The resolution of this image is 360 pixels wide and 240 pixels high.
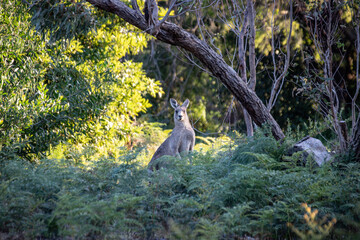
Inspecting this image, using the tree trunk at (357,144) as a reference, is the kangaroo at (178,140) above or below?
below

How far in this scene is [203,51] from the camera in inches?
295

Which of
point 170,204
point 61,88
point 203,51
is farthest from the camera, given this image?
point 61,88

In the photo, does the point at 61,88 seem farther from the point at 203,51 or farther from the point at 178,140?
the point at 203,51

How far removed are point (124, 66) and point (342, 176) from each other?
744 centimetres

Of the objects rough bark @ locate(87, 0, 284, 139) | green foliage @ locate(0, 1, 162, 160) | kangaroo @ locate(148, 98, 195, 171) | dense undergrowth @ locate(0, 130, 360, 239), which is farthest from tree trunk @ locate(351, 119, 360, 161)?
green foliage @ locate(0, 1, 162, 160)

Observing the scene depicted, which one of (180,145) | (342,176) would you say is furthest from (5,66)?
(342,176)

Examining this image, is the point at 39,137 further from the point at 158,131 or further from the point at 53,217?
the point at 158,131

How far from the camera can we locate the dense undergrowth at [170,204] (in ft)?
14.1

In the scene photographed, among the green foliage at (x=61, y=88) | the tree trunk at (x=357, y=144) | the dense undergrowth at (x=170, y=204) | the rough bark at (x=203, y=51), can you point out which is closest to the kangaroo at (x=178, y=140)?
the green foliage at (x=61, y=88)

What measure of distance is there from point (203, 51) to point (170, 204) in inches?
134

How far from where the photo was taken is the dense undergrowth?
14.1 feet

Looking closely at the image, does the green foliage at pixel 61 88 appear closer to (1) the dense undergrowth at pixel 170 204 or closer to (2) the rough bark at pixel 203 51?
(2) the rough bark at pixel 203 51

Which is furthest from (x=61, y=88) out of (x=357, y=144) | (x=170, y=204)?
(x=357, y=144)

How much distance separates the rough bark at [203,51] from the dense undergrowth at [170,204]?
176 centimetres
